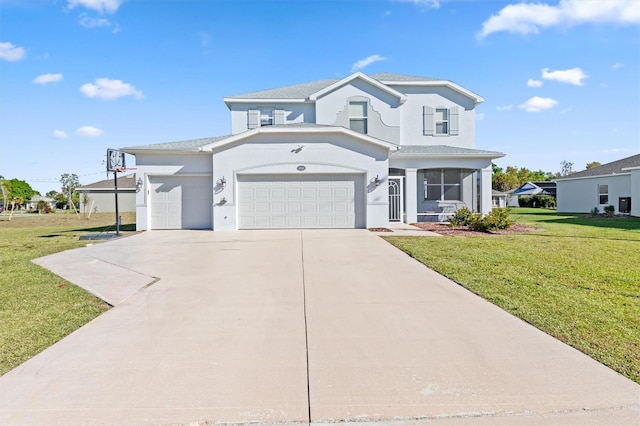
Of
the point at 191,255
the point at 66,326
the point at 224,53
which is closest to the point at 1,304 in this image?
the point at 66,326

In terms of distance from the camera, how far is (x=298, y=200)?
1606 cm

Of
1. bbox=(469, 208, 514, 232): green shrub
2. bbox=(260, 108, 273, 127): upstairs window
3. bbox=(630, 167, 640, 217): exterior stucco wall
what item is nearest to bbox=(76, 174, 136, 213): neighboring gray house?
bbox=(260, 108, 273, 127): upstairs window

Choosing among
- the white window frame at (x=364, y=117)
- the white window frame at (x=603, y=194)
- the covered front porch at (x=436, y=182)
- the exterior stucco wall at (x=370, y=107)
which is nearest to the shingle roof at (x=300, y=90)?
the exterior stucco wall at (x=370, y=107)

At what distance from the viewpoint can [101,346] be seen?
4.16 meters

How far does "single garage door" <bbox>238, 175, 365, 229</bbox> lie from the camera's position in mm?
16031

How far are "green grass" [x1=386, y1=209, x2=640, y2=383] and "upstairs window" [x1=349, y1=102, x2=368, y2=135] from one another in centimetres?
908

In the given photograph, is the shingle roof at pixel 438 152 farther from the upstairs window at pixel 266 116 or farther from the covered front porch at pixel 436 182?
the upstairs window at pixel 266 116

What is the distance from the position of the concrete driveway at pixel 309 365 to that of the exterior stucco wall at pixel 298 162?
9110 mm

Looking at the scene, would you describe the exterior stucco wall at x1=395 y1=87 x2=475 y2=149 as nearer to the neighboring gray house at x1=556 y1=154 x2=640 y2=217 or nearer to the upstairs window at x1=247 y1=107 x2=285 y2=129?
the upstairs window at x1=247 y1=107 x2=285 y2=129

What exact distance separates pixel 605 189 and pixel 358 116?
1944 centimetres

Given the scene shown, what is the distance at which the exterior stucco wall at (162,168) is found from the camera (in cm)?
1620

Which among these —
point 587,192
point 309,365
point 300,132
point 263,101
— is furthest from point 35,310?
point 587,192

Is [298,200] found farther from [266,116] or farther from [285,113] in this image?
[266,116]

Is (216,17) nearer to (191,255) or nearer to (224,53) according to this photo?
(224,53)
